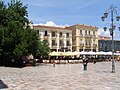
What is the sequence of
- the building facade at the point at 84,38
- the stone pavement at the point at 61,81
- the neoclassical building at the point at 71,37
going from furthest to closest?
the building facade at the point at 84,38, the neoclassical building at the point at 71,37, the stone pavement at the point at 61,81

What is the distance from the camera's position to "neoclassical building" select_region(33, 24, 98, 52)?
2820 inches

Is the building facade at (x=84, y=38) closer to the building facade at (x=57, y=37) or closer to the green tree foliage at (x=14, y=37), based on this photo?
the building facade at (x=57, y=37)

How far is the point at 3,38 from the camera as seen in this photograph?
37.4 metres

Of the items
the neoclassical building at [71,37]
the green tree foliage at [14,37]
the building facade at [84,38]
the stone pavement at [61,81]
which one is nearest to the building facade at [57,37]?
the neoclassical building at [71,37]

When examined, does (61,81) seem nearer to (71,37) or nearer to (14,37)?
(14,37)

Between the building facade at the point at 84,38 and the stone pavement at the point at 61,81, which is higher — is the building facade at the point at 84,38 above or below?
above

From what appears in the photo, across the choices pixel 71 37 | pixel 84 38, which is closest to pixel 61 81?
pixel 71 37

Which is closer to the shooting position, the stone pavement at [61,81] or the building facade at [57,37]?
the stone pavement at [61,81]

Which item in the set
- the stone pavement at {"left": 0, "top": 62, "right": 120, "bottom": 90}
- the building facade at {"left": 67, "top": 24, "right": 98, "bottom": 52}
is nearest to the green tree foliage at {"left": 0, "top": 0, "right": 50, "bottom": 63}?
the stone pavement at {"left": 0, "top": 62, "right": 120, "bottom": 90}

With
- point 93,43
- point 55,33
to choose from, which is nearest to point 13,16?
point 55,33

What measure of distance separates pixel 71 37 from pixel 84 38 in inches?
189

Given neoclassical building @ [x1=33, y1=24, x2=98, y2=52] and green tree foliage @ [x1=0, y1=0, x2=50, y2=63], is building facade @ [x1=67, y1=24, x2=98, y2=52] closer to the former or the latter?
neoclassical building @ [x1=33, y1=24, x2=98, y2=52]

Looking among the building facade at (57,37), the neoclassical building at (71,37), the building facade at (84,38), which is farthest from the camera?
the building facade at (84,38)

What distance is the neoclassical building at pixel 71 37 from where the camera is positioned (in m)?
71.6
